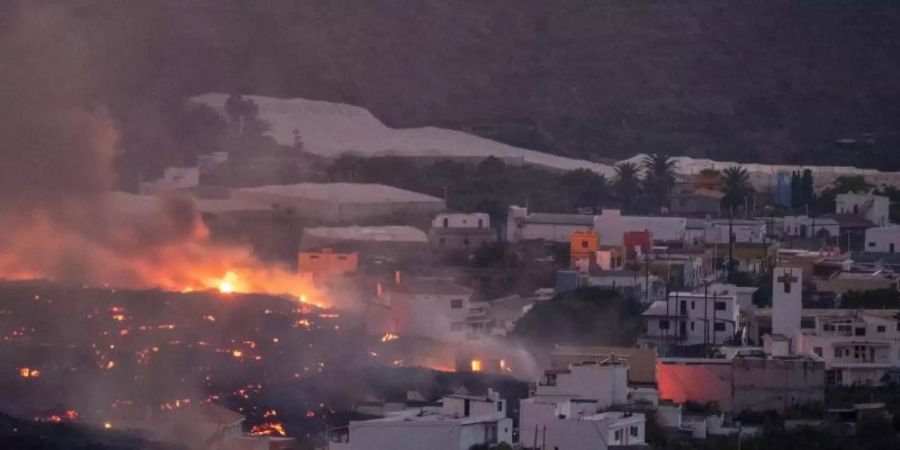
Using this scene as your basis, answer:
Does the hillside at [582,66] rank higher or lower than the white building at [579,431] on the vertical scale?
higher

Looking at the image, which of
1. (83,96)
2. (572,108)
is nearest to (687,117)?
(572,108)

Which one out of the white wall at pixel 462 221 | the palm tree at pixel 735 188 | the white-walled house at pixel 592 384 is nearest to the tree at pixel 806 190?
the palm tree at pixel 735 188

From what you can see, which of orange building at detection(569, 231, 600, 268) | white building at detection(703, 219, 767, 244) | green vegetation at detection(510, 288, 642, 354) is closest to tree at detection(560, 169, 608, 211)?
white building at detection(703, 219, 767, 244)

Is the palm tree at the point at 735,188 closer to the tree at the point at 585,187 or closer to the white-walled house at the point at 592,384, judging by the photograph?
the tree at the point at 585,187

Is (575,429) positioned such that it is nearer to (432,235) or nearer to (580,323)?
(580,323)

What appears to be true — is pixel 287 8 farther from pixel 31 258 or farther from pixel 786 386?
pixel 786 386

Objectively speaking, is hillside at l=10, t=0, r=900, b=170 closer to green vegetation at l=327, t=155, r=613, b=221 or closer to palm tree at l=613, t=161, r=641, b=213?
green vegetation at l=327, t=155, r=613, b=221
